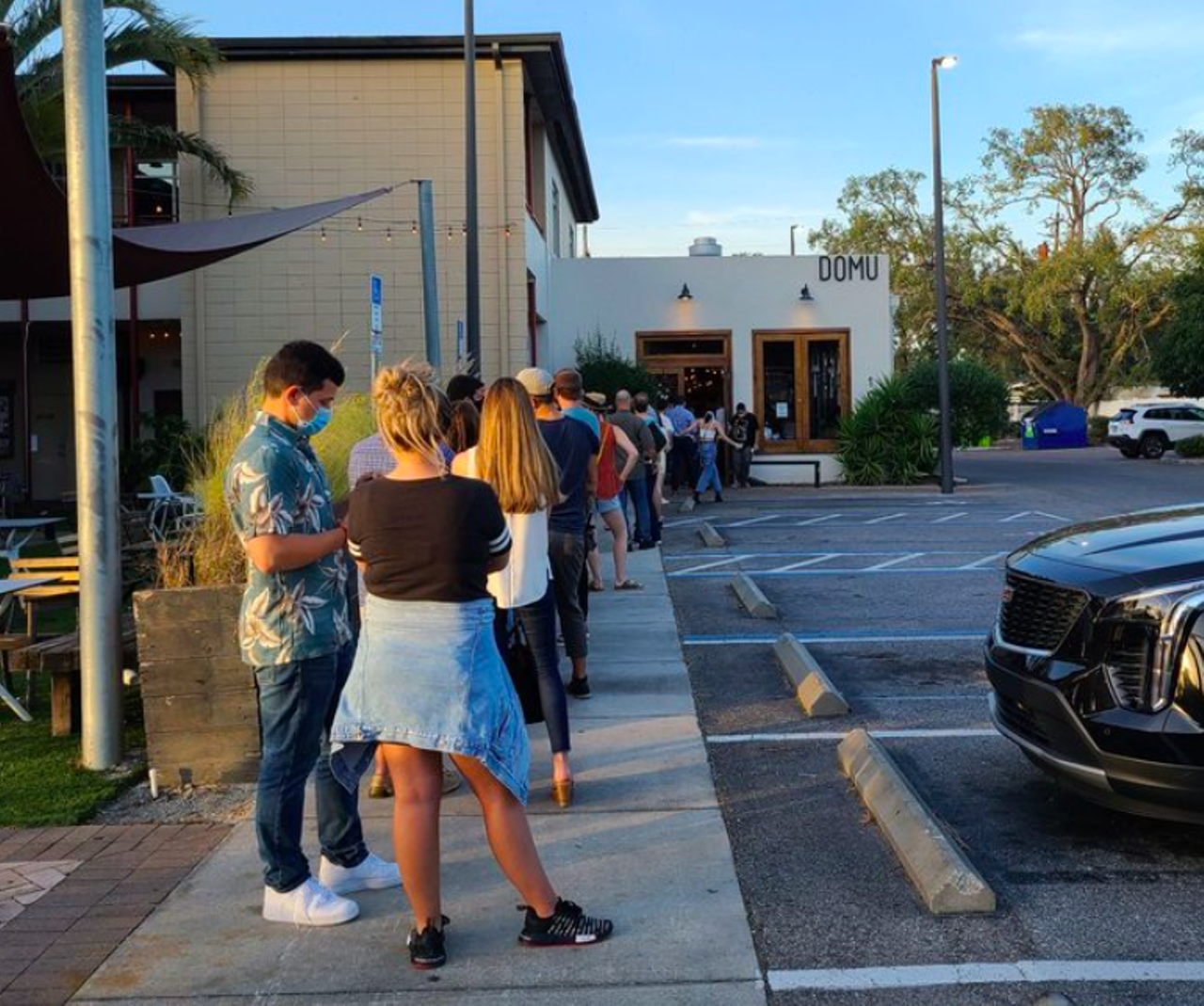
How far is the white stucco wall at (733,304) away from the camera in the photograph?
25.5m

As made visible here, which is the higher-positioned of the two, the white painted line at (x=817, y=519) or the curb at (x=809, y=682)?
the white painted line at (x=817, y=519)

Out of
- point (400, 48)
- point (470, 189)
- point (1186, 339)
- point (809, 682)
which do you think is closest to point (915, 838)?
point (809, 682)

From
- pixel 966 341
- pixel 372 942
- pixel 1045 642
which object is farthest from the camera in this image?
pixel 966 341

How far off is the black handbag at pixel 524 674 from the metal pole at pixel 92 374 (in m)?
2.08

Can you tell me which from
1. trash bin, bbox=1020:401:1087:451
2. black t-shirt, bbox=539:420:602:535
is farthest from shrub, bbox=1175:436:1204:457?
black t-shirt, bbox=539:420:602:535

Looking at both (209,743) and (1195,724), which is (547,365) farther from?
(1195,724)

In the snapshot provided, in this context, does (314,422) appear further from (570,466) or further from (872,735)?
(872,735)

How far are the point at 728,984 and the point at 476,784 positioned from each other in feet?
3.16

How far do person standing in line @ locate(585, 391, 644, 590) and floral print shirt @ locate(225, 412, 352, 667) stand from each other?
498 cm

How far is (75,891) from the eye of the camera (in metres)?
4.82

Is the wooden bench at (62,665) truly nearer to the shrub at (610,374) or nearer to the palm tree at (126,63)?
the palm tree at (126,63)

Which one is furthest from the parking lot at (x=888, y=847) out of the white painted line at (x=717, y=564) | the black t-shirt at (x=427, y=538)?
the black t-shirt at (x=427, y=538)

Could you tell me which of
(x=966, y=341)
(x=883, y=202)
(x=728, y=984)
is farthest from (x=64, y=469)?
(x=966, y=341)

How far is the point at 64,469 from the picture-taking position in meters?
23.8
